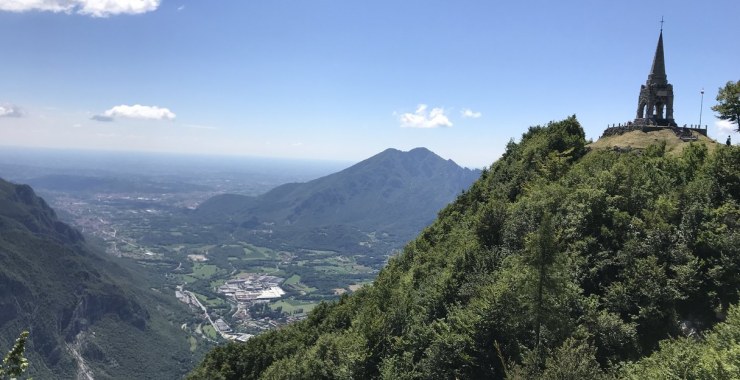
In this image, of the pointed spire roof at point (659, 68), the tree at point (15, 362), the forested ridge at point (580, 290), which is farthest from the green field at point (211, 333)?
the tree at point (15, 362)

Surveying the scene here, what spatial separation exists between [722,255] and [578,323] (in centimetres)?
991

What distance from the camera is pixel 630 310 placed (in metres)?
27.4

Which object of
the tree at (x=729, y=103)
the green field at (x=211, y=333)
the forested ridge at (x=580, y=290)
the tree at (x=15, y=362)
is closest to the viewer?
the tree at (x=15, y=362)

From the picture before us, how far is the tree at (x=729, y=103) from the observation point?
149 feet

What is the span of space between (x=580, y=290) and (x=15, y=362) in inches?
1113

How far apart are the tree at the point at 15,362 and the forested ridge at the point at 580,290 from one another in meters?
19.4

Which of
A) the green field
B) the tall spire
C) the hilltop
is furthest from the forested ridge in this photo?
the green field

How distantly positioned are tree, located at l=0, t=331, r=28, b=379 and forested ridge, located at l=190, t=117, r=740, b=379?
19.4 m

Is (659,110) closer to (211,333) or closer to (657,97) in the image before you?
(657,97)

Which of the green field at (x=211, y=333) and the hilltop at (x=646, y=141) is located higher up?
the hilltop at (x=646, y=141)

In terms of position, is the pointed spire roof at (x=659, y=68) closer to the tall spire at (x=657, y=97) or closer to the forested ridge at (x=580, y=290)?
the tall spire at (x=657, y=97)

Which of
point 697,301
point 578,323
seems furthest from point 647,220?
point 578,323

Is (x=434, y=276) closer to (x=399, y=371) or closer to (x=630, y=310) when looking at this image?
→ (x=399, y=371)

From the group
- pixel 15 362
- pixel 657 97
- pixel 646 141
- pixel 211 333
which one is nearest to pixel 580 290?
pixel 15 362
